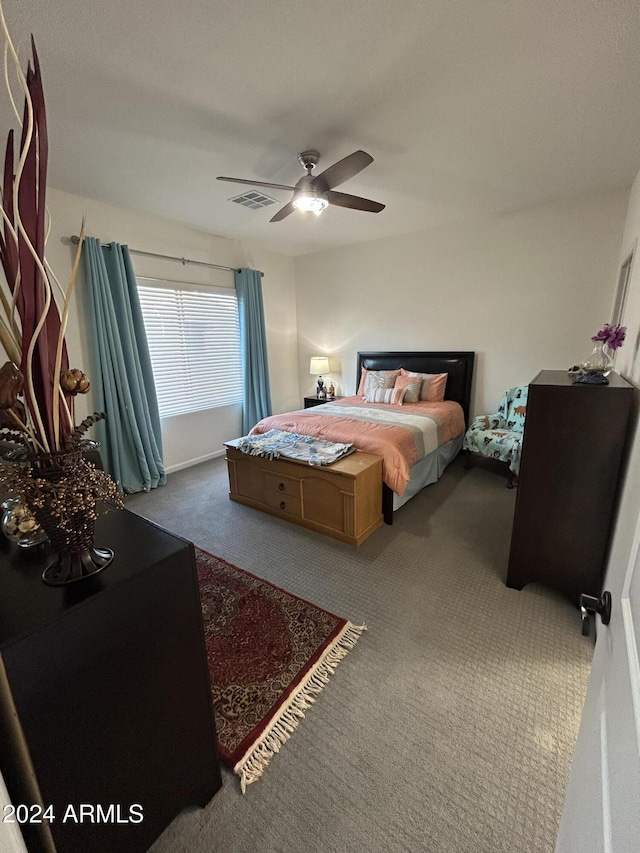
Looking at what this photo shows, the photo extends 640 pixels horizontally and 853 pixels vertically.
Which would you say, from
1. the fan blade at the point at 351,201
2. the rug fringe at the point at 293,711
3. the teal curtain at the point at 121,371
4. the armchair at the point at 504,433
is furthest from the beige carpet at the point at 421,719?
the fan blade at the point at 351,201

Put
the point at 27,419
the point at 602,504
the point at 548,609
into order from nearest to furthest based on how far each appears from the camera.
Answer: the point at 27,419, the point at 602,504, the point at 548,609

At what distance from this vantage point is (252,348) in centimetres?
447

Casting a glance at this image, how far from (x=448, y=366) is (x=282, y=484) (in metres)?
2.46

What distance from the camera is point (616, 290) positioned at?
3.07 metres

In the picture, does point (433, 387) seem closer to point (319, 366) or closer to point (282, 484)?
point (319, 366)

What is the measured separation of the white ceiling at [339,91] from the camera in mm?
1394

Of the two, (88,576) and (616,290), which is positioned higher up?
(616,290)

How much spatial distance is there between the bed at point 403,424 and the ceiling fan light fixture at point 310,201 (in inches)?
64.4

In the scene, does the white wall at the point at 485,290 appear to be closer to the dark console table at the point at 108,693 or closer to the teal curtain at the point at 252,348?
the teal curtain at the point at 252,348

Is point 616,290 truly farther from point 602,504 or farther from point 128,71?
point 128,71

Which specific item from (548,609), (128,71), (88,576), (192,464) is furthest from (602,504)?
(192,464)

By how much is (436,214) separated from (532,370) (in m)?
1.84

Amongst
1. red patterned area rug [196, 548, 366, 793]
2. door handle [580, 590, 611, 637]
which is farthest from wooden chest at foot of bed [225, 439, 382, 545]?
door handle [580, 590, 611, 637]

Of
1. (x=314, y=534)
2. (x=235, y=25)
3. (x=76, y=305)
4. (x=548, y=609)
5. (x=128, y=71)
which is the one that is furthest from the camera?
(x=76, y=305)
